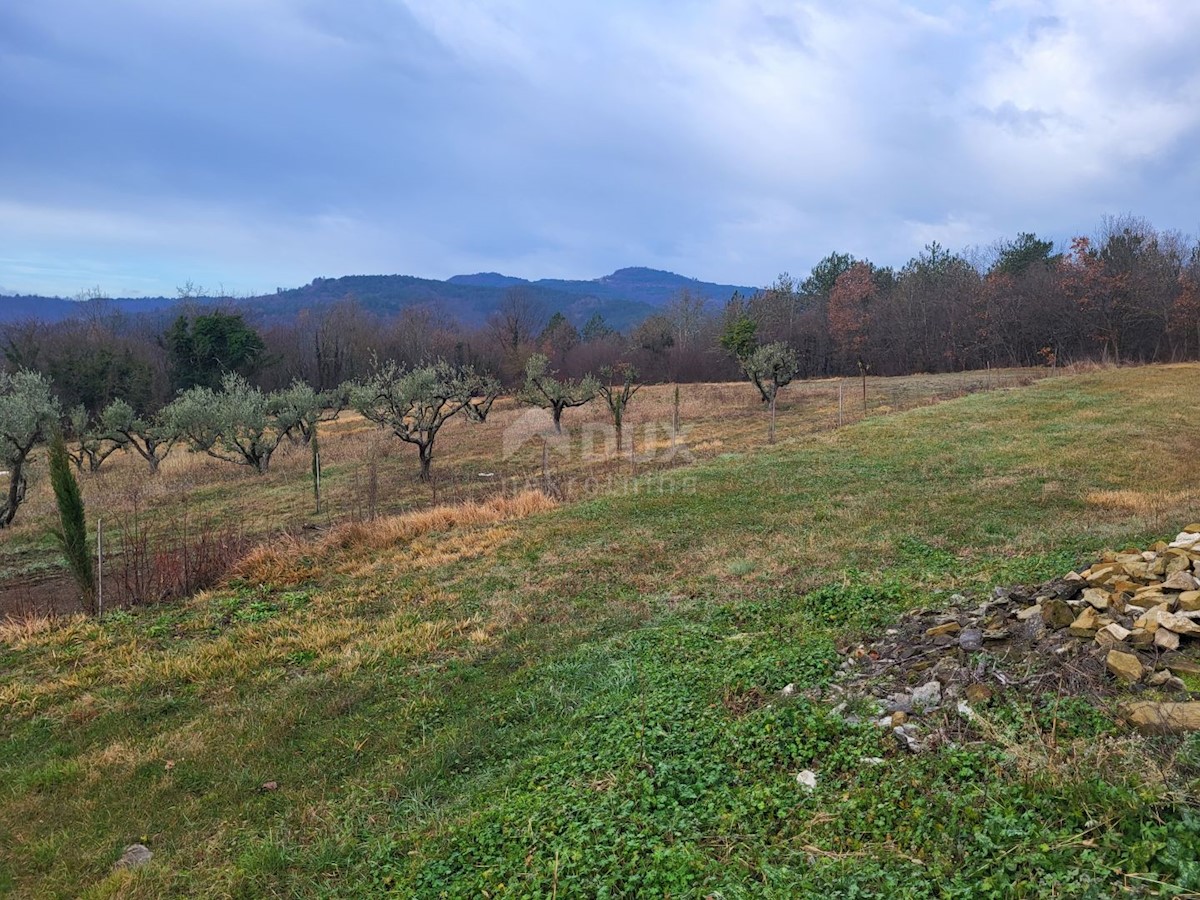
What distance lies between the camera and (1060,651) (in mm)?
3576

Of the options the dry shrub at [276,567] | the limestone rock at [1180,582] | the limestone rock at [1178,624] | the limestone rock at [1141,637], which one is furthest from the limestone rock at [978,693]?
the dry shrub at [276,567]

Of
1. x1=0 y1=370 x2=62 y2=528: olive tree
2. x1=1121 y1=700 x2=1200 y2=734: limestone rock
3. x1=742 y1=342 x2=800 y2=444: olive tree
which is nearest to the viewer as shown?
x1=1121 y1=700 x2=1200 y2=734: limestone rock

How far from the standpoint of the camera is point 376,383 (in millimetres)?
19875

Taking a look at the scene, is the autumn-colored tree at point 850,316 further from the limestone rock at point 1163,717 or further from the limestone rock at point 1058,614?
the limestone rock at point 1163,717

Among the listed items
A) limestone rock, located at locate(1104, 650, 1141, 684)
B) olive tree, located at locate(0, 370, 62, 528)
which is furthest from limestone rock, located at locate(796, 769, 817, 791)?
olive tree, located at locate(0, 370, 62, 528)

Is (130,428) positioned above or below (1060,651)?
above

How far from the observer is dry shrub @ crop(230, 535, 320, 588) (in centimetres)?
859

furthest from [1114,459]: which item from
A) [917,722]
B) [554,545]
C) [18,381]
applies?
[18,381]

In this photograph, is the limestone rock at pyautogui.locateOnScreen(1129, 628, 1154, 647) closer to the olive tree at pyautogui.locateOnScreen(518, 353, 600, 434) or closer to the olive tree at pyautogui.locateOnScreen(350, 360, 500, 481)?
the olive tree at pyautogui.locateOnScreen(350, 360, 500, 481)

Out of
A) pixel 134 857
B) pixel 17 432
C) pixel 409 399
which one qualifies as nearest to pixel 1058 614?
pixel 134 857

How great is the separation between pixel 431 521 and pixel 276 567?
2678mm

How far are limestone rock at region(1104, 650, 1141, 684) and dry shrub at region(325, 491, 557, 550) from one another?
29.3 feet

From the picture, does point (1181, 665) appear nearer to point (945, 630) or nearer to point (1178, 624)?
point (1178, 624)

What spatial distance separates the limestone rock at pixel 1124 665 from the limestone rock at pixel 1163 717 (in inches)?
13.0
